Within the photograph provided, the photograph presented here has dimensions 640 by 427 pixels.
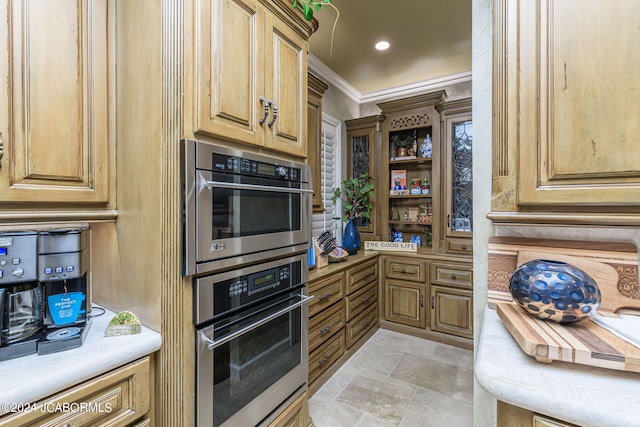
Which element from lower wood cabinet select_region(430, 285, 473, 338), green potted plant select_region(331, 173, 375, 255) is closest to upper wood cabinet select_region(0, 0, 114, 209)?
green potted plant select_region(331, 173, 375, 255)

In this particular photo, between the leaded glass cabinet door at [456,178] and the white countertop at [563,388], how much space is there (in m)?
2.30

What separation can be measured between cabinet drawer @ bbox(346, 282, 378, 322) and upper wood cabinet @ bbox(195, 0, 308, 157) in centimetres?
156

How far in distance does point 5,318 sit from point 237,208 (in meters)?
Answer: 0.79

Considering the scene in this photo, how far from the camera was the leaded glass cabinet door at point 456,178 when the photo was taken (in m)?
2.81

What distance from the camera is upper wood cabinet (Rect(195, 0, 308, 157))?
1026 millimetres

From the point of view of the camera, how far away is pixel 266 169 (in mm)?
1238

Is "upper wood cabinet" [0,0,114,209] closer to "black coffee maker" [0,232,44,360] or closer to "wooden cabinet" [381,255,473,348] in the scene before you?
"black coffee maker" [0,232,44,360]

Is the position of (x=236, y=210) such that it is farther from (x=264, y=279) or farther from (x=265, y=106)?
(x=265, y=106)

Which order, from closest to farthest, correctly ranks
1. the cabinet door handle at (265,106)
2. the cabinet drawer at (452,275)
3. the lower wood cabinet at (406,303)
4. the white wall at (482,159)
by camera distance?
the white wall at (482,159)
the cabinet door handle at (265,106)
the cabinet drawer at (452,275)
the lower wood cabinet at (406,303)

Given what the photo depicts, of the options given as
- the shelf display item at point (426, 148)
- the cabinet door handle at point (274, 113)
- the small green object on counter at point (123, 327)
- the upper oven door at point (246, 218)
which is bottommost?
the small green object on counter at point (123, 327)

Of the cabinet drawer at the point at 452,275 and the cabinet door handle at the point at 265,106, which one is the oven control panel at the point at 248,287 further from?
the cabinet drawer at the point at 452,275

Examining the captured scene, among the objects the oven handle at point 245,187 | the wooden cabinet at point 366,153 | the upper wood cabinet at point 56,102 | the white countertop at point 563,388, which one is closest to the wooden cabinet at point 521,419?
the white countertop at point 563,388

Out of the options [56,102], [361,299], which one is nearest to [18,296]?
[56,102]

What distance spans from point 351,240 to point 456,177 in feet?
4.10
